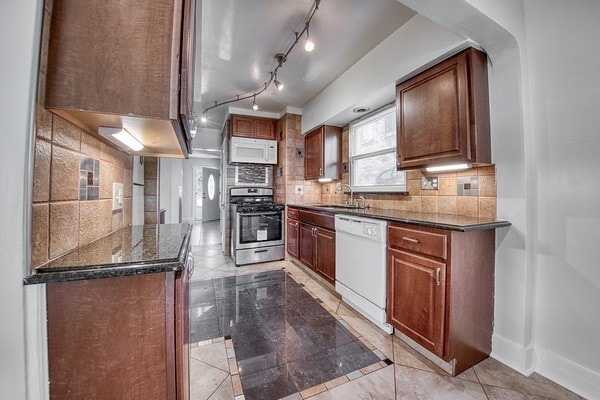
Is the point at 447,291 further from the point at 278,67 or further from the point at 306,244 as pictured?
the point at 278,67

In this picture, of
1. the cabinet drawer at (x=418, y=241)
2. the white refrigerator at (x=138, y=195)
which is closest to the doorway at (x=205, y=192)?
the white refrigerator at (x=138, y=195)

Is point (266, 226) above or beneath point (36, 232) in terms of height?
beneath

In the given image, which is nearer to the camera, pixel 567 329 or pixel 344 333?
pixel 567 329

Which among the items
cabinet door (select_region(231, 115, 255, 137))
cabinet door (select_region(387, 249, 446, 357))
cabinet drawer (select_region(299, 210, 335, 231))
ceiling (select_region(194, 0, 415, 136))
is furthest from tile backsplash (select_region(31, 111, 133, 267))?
cabinet door (select_region(231, 115, 255, 137))

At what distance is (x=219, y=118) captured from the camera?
15.5ft

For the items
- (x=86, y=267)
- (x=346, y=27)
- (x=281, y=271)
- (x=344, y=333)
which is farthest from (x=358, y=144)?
(x=86, y=267)

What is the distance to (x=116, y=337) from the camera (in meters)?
0.71

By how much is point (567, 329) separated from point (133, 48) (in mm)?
2567

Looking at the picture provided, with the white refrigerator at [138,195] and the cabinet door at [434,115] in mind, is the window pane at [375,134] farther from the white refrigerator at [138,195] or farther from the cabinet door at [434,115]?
the white refrigerator at [138,195]

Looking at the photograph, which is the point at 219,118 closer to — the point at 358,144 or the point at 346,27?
the point at 358,144

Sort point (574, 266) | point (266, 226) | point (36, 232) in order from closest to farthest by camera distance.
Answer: point (36, 232), point (574, 266), point (266, 226)

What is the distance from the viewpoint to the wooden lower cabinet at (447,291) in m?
1.46

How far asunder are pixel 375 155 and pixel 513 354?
2141 millimetres

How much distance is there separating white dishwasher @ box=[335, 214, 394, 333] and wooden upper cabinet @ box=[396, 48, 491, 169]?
0.70 meters
